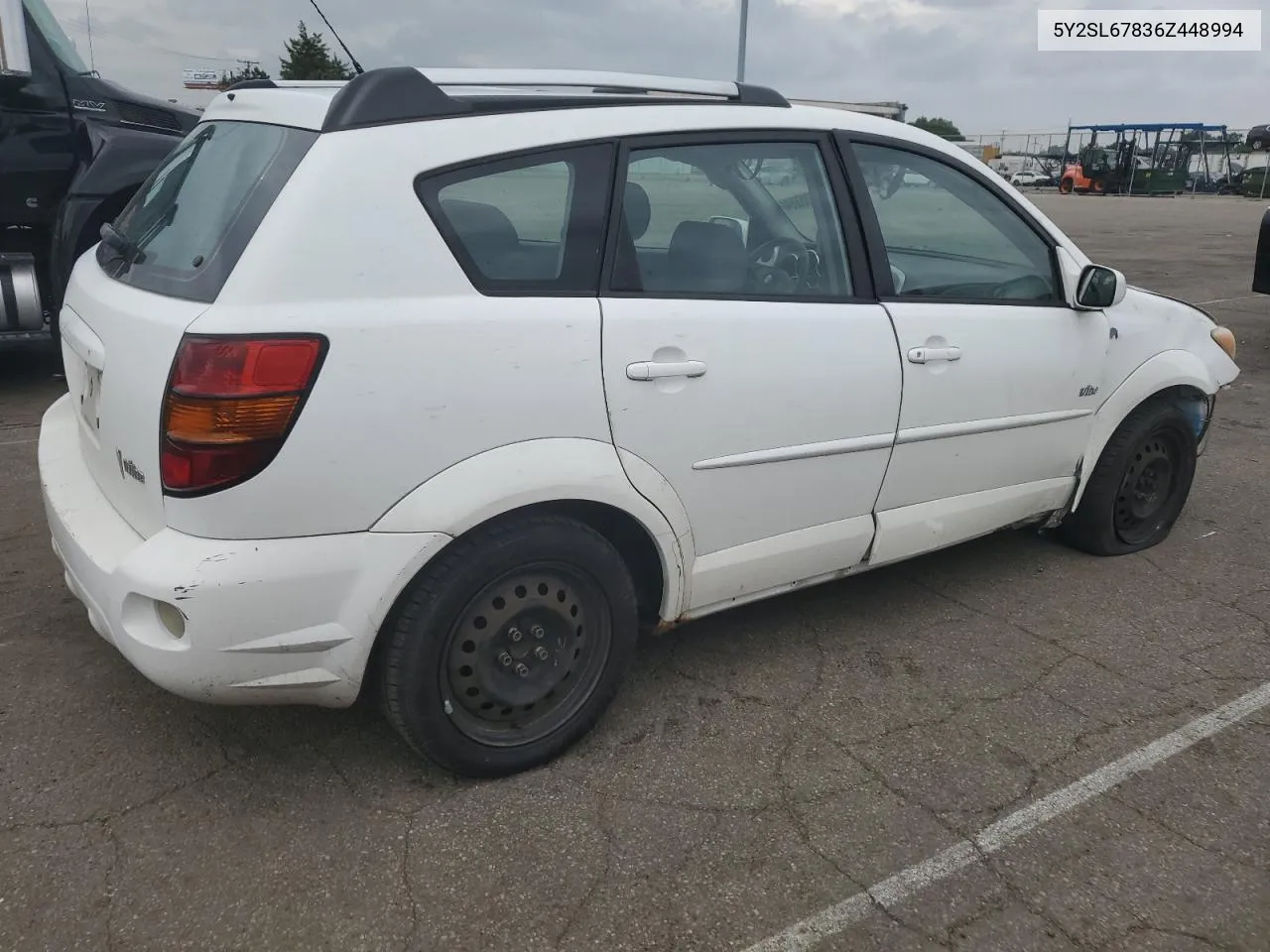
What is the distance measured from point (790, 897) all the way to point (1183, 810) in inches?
43.7

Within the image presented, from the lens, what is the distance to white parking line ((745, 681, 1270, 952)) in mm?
2195

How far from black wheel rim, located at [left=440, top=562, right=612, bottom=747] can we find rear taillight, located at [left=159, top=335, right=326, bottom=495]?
64 centimetres

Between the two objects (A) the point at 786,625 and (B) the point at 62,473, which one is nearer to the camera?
(B) the point at 62,473

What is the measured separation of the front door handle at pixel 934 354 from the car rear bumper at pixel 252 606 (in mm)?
1592

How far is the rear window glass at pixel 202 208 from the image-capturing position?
7.52ft

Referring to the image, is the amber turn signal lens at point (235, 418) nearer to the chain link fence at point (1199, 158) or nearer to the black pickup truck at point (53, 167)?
the black pickup truck at point (53, 167)

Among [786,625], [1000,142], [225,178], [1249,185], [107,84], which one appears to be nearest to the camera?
[225,178]

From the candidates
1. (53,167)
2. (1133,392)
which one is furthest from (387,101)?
(53,167)

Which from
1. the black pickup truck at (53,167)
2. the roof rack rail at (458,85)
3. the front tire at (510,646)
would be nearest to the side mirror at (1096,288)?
the roof rack rail at (458,85)

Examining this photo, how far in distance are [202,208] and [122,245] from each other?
39 centimetres

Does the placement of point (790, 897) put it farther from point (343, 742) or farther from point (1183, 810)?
point (343, 742)

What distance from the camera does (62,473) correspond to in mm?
2852

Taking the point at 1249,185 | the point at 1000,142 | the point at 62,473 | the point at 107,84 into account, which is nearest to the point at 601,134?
the point at 62,473

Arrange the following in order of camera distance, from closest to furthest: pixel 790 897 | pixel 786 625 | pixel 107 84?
pixel 790 897
pixel 786 625
pixel 107 84
